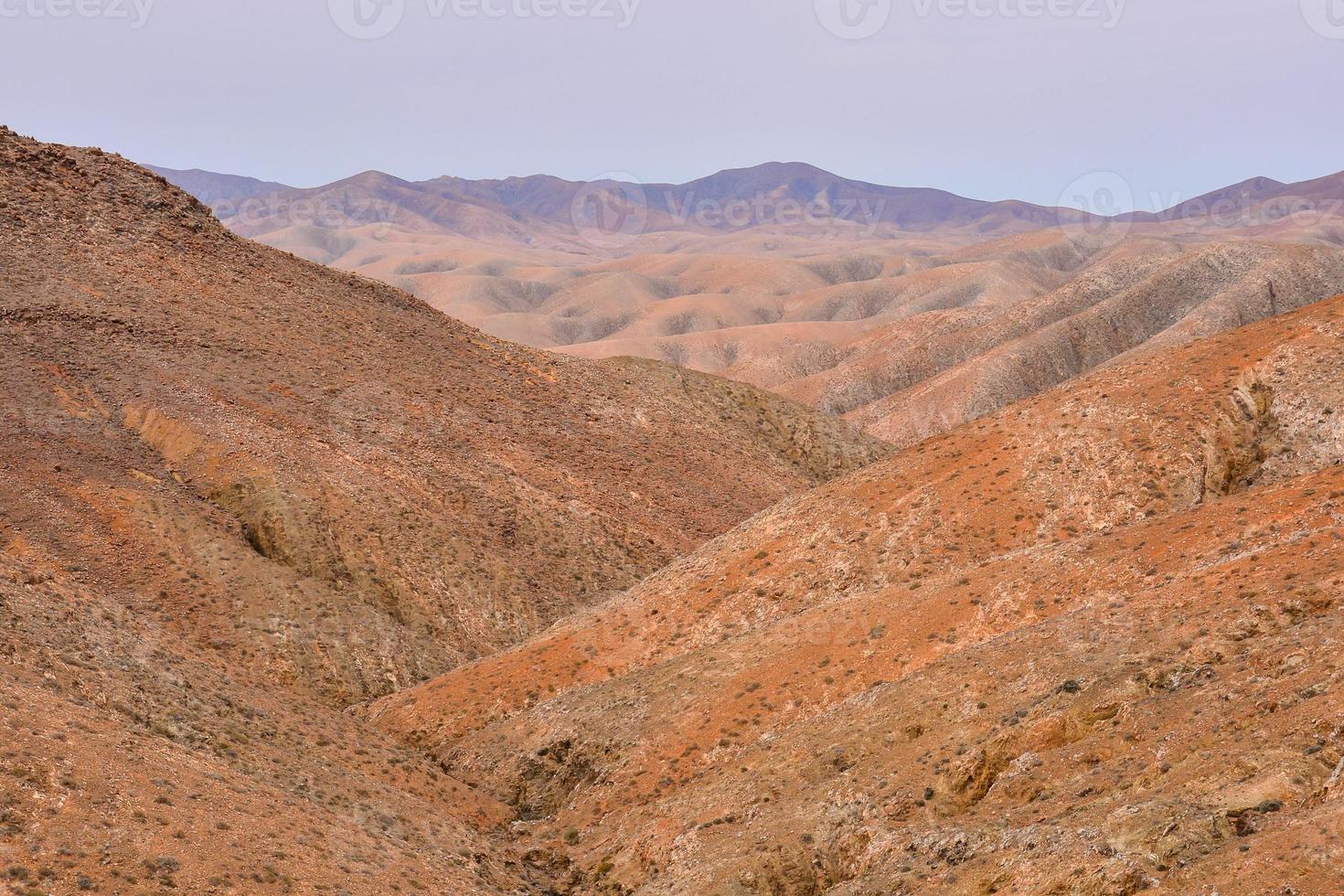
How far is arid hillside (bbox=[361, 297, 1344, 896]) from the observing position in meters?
13.6

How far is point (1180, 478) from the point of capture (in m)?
28.1

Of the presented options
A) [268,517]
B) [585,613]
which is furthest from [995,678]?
[268,517]

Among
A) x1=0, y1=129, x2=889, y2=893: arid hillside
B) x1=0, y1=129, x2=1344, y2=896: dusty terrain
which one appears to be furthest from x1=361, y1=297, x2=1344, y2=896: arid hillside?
x1=0, y1=129, x2=889, y2=893: arid hillside

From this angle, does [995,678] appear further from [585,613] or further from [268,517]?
[268,517]

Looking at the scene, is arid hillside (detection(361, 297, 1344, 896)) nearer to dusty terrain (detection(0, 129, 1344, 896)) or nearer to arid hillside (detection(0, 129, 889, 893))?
dusty terrain (detection(0, 129, 1344, 896))

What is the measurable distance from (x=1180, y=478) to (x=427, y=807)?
68.7ft

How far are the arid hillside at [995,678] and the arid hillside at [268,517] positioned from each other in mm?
3807

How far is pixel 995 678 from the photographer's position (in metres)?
19.6

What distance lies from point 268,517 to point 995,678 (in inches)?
993

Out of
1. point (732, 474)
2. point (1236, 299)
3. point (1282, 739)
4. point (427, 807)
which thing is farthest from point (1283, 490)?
A: point (1236, 299)

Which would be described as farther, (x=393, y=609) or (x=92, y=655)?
(x=393, y=609)

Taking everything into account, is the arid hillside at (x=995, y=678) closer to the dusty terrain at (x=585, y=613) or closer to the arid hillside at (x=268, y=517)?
the dusty terrain at (x=585, y=613)

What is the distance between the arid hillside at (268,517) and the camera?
17.7 meters

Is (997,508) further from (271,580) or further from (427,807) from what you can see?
(271,580)
